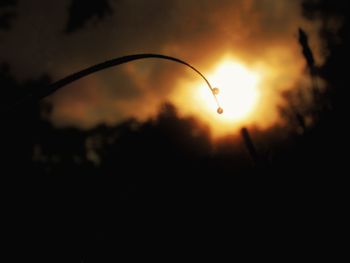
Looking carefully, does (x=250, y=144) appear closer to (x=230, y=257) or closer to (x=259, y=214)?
(x=230, y=257)

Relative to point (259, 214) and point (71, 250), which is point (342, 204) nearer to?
point (259, 214)

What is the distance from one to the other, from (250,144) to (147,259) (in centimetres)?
2063

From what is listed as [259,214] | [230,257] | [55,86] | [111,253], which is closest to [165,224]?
[111,253]

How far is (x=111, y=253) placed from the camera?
38875mm

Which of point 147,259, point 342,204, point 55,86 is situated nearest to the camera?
point 55,86

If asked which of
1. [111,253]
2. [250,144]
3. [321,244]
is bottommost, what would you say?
[321,244]

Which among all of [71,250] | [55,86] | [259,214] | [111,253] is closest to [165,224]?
[111,253]

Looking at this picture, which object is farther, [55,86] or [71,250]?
[71,250]

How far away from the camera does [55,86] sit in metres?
3.87

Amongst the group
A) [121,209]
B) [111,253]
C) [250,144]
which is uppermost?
[121,209]

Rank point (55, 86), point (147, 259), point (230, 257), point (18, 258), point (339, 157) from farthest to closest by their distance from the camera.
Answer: point (18, 258)
point (339, 157)
point (147, 259)
point (230, 257)
point (55, 86)

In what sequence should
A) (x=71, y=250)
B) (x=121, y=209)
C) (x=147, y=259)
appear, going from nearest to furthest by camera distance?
(x=147, y=259), (x=71, y=250), (x=121, y=209)

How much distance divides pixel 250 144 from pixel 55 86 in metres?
20.0

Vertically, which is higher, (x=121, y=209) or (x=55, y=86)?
(x=121, y=209)
